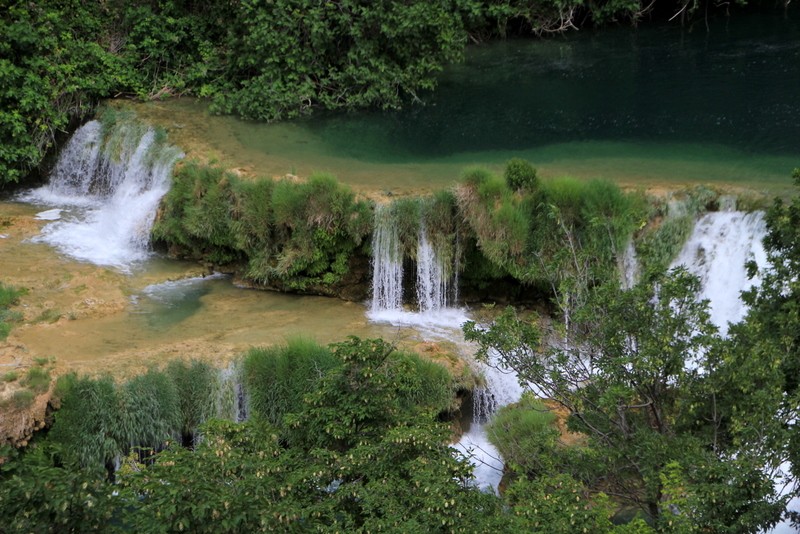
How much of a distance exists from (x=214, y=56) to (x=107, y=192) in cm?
457

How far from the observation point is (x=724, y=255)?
15.9 meters

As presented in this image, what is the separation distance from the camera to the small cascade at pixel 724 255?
51.1 feet

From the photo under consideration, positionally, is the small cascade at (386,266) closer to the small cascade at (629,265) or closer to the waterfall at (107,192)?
the small cascade at (629,265)

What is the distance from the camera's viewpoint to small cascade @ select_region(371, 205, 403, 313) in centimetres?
1689

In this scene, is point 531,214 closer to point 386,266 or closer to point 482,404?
point 386,266

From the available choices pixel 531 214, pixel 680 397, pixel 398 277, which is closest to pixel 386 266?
pixel 398 277

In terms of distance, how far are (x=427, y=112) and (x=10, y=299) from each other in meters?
9.69

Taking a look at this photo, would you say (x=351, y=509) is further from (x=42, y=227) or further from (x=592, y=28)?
(x=592, y=28)

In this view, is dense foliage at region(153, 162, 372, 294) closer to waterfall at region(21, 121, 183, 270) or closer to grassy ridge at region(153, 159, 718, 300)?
grassy ridge at region(153, 159, 718, 300)

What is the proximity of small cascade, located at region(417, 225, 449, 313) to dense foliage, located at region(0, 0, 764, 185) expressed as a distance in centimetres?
645

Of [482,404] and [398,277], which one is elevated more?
[398,277]

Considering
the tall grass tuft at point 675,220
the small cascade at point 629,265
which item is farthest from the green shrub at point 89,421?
the tall grass tuft at point 675,220

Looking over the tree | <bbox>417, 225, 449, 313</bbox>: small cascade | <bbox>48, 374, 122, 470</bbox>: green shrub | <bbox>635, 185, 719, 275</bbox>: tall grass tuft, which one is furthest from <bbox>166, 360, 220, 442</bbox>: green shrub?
<bbox>635, 185, 719, 275</bbox>: tall grass tuft

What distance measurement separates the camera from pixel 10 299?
16.3 meters
